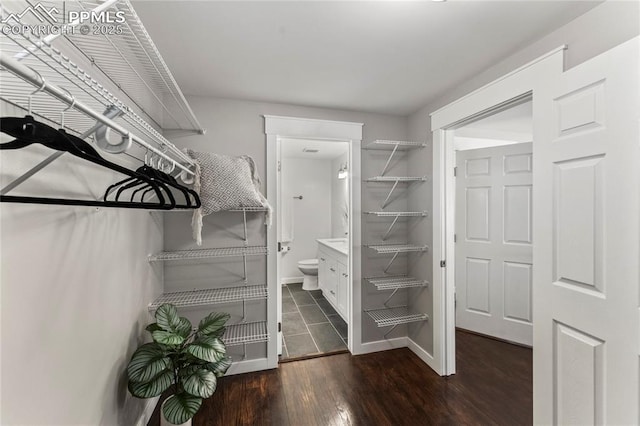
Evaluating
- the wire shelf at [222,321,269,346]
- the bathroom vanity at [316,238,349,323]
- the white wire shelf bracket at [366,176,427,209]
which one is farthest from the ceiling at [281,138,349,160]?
the wire shelf at [222,321,269,346]

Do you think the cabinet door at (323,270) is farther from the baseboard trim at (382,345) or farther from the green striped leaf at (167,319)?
the green striped leaf at (167,319)

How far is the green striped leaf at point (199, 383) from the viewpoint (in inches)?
55.6

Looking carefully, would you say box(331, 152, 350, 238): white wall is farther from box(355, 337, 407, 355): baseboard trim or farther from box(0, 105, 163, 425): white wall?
box(0, 105, 163, 425): white wall

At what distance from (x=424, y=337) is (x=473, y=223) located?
1.37 metres

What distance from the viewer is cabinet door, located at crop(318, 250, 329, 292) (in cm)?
391

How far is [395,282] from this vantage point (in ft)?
8.31

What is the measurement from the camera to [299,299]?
13.4 feet

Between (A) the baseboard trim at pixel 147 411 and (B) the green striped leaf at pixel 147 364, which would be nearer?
(B) the green striped leaf at pixel 147 364

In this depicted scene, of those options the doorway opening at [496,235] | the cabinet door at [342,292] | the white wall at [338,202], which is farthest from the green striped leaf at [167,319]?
the white wall at [338,202]

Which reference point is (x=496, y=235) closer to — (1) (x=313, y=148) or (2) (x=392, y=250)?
(2) (x=392, y=250)

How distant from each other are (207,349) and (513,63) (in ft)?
8.17

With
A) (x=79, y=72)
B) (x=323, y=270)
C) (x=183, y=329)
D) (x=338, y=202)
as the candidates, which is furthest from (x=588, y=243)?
(x=338, y=202)

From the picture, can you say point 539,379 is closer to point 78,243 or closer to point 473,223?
point 473,223

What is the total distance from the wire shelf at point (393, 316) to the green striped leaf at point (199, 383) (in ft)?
4.71
